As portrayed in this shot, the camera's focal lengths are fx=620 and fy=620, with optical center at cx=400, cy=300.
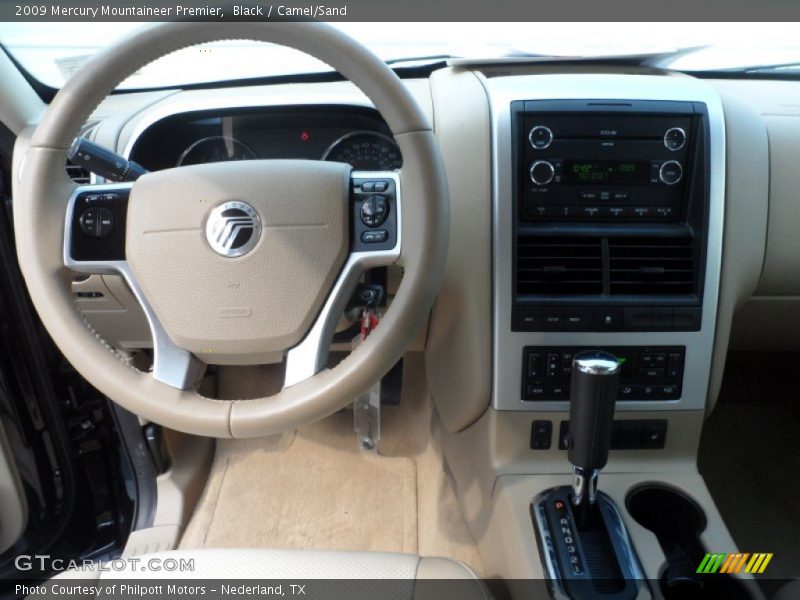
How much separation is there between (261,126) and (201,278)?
446 mm

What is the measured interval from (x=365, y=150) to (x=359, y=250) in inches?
15.3

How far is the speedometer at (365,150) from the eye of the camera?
3.85 ft

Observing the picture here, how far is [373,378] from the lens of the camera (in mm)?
798

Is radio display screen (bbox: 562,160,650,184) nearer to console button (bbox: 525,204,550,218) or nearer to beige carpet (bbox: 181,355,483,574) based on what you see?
console button (bbox: 525,204,550,218)

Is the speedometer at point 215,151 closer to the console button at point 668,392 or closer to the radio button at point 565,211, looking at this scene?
the radio button at point 565,211

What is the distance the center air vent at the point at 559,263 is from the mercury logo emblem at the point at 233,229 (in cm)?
45

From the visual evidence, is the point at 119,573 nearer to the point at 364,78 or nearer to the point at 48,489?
the point at 48,489

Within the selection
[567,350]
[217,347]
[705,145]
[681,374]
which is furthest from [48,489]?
[705,145]

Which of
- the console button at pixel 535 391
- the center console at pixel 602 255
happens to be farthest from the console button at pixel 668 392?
the console button at pixel 535 391

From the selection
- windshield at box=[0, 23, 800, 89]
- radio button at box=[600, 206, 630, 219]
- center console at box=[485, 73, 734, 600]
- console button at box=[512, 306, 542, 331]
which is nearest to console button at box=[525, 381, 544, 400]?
center console at box=[485, 73, 734, 600]

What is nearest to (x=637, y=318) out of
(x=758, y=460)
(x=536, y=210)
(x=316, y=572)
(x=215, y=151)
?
(x=536, y=210)

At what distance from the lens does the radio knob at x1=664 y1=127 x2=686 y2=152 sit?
1.05 meters

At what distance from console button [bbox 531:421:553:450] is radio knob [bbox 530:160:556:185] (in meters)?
0.44

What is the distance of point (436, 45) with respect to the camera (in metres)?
1.32
